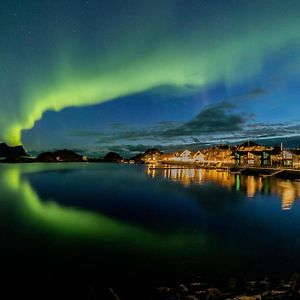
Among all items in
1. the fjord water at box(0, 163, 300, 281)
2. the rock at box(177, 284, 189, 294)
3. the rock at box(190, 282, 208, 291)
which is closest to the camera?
the rock at box(177, 284, 189, 294)

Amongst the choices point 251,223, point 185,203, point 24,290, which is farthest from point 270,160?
point 24,290

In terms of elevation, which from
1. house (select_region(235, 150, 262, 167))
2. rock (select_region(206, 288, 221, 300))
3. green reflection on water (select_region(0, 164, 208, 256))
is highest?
house (select_region(235, 150, 262, 167))

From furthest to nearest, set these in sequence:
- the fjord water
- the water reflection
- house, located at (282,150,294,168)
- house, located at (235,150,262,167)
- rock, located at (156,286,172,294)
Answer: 1. house, located at (235,150,262,167)
2. house, located at (282,150,294,168)
3. the water reflection
4. the fjord water
5. rock, located at (156,286,172,294)

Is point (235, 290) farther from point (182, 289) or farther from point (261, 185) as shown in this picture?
point (261, 185)

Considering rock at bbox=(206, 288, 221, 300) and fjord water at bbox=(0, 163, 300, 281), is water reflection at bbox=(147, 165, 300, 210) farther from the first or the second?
rock at bbox=(206, 288, 221, 300)

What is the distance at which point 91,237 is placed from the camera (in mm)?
21469

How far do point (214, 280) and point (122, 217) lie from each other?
17541 mm

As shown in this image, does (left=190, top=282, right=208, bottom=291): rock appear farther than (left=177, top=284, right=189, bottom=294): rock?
Yes

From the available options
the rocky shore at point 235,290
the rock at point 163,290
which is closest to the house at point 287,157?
the rocky shore at point 235,290

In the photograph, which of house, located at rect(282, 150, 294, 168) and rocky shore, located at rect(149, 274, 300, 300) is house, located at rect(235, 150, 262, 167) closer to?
house, located at rect(282, 150, 294, 168)

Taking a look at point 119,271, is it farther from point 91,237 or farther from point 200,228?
point 200,228

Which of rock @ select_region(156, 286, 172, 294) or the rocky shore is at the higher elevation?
the rocky shore

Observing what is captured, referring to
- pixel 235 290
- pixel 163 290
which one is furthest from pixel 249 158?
pixel 163 290

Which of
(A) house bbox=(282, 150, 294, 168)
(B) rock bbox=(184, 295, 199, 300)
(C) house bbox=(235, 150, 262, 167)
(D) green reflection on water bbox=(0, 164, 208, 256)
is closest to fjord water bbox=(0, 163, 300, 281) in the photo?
(D) green reflection on water bbox=(0, 164, 208, 256)
